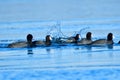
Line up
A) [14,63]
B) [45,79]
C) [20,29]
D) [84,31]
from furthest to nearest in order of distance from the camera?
[20,29], [84,31], [14,63], [45,79]

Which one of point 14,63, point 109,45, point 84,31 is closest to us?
point 14,63

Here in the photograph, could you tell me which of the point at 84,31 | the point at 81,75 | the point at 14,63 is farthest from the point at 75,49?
the point at 84,31

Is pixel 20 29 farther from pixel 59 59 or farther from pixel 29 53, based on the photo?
pixel 59 59

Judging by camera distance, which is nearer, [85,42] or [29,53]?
[29,53]

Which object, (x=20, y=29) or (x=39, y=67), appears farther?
(x=20, y=29)

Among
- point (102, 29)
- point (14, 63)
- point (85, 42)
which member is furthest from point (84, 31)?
point (14, 63)

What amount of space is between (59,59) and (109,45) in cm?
525

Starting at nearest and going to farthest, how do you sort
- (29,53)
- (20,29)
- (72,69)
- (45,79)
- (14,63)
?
1. (45,79)
2. (72,69)
3. (14,63)
4. (29,53)
5. (20,29)

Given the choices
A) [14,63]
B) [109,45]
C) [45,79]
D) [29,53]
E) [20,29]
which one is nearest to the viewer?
[45,79]

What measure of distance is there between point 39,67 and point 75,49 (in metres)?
5.53

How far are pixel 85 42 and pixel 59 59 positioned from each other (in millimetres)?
5374

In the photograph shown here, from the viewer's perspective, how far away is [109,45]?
29.2 metres

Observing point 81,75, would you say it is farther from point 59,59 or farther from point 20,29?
point 20,29

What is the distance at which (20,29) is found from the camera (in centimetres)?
4062
